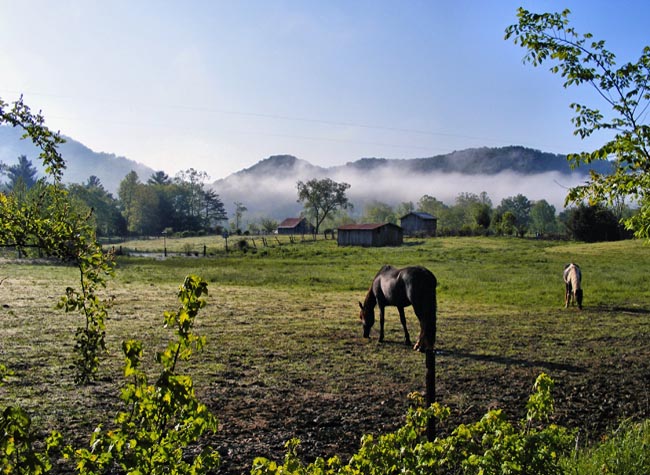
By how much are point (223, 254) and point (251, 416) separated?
48.8 metres

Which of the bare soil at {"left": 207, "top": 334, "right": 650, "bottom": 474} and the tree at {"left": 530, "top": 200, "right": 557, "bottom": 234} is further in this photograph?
the tree at {"left": 530, "top": 200, "right": 557, "bottom": 234}

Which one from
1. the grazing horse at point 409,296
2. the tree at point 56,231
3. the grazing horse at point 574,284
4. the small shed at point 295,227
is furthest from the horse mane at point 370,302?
the small shed at point 295,227

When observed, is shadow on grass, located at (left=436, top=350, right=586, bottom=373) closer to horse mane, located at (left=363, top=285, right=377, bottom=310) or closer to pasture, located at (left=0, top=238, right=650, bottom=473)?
pasture, located at (left=0, top=238, right=650, bottom=473)

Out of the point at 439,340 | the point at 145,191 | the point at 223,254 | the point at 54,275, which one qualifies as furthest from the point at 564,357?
the point at 145,191

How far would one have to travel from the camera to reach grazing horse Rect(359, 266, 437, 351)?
10.9 m

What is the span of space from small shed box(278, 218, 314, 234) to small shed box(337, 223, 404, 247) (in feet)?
124

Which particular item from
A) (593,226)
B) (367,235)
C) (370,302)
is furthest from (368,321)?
(593,226)

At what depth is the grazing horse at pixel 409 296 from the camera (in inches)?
430

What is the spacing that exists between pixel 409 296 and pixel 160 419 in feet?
31.3

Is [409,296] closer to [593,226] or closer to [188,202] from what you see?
[593,226]

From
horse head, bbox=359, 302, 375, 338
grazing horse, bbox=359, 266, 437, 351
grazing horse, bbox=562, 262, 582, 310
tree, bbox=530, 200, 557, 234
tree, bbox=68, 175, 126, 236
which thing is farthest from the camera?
tree, bbox=530, 200, 557, 234

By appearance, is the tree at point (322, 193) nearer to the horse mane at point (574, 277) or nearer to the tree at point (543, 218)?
the tree at point (543, 218)

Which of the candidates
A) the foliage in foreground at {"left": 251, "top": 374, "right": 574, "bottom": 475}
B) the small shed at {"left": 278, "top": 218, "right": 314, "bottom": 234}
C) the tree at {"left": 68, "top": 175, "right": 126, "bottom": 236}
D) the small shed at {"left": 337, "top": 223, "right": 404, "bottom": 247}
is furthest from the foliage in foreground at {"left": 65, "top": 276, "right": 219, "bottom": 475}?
the small shed at {"left": 278, "top": 218, "right": 314, "bottom": 234}

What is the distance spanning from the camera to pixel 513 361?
1056 centimetres
